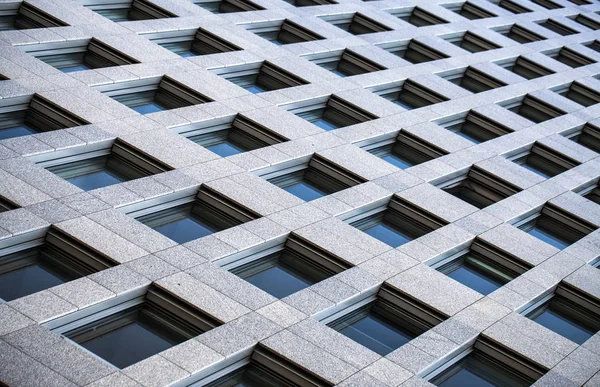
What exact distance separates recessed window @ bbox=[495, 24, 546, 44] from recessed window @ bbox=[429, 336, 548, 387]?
26.8m

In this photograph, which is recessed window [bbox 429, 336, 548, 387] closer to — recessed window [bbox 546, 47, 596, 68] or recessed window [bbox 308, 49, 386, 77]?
recessed window [bbox 308, 49, 386, 77]

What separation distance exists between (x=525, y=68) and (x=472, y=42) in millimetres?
2638

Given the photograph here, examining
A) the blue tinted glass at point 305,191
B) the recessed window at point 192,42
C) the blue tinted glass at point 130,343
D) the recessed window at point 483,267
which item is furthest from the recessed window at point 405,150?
the blue tinted glass at point 130,343

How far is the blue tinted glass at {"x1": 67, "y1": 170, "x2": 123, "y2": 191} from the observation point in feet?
68.4

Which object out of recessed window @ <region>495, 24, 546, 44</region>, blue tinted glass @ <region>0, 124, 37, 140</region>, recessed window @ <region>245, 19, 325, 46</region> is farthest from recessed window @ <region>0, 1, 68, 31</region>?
recessed window @ <region>495, 24, 546, 44</region>

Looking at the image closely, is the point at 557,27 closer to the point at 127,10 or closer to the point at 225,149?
the point at 127,10

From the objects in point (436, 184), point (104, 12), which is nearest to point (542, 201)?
point (436, 184)

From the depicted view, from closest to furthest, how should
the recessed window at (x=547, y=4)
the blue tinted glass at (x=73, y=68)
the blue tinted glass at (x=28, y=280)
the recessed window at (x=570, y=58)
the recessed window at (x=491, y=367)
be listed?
the blue tinted glass at (x=28, y=280) → the recessed window at (x=491, y=367) → the blue tinted glass at (x=73, y=68) → the recessed window at (x=570, y=58) → the recessed window at (x=547, y=4)

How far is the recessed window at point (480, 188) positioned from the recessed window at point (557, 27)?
2158cm

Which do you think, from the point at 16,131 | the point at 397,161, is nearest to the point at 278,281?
the point at 16,131

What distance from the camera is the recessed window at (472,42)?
1567 inches

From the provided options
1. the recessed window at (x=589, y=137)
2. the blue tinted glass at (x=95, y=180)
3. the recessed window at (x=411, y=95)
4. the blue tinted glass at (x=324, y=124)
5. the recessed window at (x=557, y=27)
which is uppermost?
the recessed window at (x=557, y=27)

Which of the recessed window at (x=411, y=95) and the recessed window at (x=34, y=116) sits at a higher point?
the recessed window at (x=411, y=95)

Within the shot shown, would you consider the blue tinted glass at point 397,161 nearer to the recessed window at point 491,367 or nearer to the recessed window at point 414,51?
the recessed window at point 491,367
